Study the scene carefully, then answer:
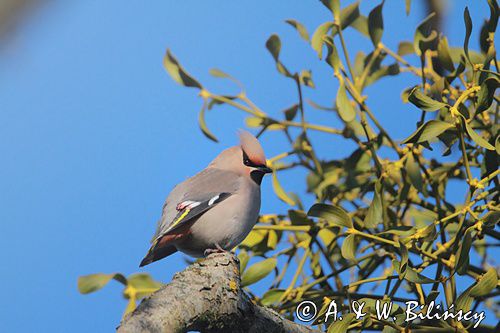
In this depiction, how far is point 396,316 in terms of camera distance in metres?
1.25

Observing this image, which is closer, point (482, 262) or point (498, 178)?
point (498, 178)

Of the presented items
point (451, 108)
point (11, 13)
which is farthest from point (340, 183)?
point (11, 13)

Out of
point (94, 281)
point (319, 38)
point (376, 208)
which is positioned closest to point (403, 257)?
point (376, 208)

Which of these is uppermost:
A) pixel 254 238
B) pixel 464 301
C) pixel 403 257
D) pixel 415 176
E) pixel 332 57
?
pixel 332 57

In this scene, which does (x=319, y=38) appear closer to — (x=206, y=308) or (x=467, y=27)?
(x=467, y=27)

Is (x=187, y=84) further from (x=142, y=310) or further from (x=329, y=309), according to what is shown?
(x=142, y=310)

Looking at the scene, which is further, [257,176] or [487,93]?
[257,176]

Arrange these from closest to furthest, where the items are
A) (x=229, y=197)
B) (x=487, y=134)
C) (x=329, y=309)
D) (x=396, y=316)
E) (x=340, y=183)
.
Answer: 1. (x=396, y=316)
2. (x=329, y=309)
3. (x=229, y=197)
4. (x=487, y=134)
5. (x=340, y=183)

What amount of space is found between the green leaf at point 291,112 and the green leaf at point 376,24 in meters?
0.26

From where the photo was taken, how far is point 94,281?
163 cm

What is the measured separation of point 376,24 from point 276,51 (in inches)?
Answer: 10.2

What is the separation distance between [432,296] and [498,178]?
0.34m

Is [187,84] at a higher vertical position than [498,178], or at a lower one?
higher

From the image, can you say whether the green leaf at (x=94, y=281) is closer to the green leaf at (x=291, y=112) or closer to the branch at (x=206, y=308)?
the branch at (x=206, y=308)
